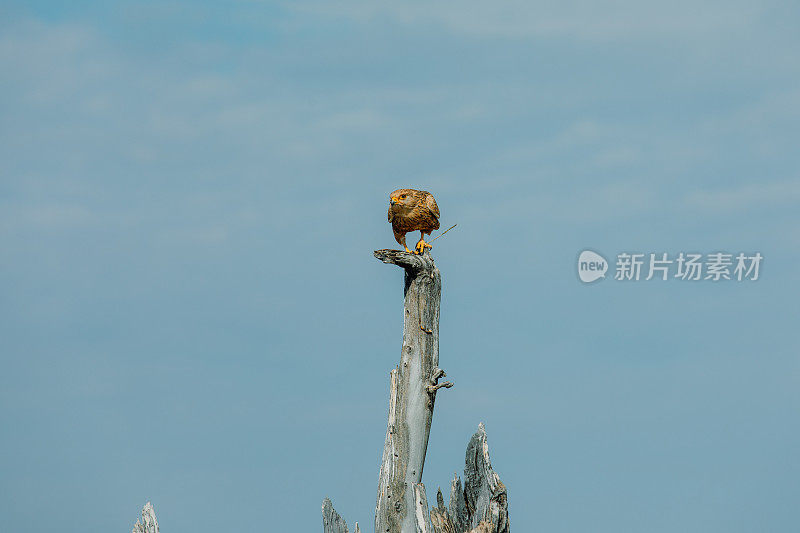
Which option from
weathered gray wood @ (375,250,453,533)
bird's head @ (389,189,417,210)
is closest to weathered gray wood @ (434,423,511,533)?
weathered gray wood @ (375,250,453,533)

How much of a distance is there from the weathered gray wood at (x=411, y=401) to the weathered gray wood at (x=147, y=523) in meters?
2.56

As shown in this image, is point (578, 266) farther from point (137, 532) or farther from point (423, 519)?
point (137, 532)

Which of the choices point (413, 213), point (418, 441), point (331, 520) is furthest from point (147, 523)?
point (413, 213)

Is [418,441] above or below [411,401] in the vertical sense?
below

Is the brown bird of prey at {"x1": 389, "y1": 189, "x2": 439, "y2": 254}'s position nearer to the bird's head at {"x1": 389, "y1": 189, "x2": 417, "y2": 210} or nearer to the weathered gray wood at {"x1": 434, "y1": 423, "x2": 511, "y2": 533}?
the bird's head at {"x1": 389, "y1": 189, "x2": 417, "y2": 210}

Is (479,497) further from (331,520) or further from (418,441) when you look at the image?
(331,520)

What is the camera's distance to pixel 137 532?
14422 mm

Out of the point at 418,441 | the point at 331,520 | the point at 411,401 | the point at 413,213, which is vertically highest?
the point at 413,213

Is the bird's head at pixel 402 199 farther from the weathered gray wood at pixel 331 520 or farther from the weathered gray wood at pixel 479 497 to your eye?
the weathered gray wood at pixel 331 520

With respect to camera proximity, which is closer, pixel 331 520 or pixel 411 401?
pixel 411 401

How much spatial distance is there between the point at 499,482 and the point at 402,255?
8.97 ft

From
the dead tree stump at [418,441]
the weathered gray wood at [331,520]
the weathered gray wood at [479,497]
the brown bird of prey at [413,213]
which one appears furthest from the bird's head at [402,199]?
the weathered gray wood at [331,520]

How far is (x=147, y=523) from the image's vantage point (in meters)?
14.4

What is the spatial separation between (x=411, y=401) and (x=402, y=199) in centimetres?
226
